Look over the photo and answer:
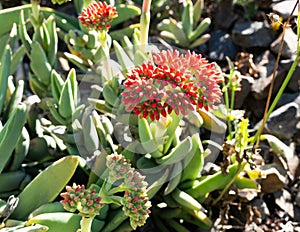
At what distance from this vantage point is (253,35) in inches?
83.4

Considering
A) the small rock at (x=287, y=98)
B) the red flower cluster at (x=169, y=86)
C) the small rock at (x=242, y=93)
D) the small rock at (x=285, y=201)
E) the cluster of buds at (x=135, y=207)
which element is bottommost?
the small rock at (x=285, y=201)

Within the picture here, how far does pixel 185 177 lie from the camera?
59.6 inches

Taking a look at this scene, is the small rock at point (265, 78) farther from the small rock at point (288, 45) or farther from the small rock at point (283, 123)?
the small rock at point (283, 123)

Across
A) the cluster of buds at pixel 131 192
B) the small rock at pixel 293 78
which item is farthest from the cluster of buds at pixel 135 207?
the small rock at pixel 293 78

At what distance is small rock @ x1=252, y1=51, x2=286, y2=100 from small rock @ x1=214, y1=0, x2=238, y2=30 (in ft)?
0.87

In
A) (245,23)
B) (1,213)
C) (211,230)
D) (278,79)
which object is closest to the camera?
(1,213)

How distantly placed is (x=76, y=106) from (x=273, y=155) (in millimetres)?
697

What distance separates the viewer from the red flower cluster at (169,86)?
105 centimetres

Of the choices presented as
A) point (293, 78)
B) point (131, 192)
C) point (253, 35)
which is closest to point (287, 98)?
point (293, 78)

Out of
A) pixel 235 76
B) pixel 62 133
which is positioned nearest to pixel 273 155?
pixel 235 76

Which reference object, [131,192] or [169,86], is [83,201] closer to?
[131,192]

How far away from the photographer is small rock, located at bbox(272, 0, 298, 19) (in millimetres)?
2084

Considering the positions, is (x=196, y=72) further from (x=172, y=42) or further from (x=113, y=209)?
(x=172, y=42)

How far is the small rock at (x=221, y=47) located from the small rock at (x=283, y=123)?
395 mm
